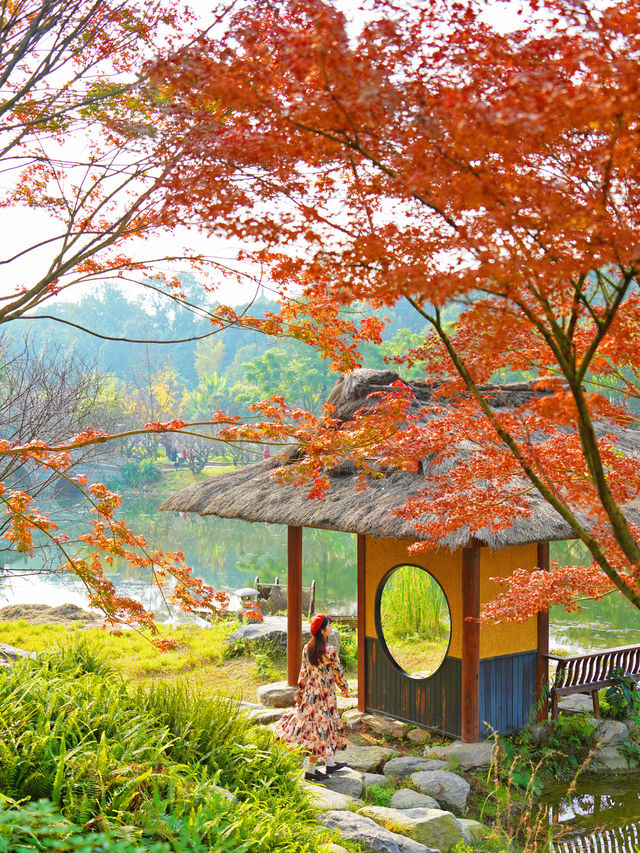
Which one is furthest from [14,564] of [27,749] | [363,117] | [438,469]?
[363,117]

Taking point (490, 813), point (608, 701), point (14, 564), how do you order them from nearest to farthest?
1. point (490, 813)
2. point (608, 701)
3. point (14, 564)

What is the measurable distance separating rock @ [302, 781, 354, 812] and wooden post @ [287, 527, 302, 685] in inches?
114

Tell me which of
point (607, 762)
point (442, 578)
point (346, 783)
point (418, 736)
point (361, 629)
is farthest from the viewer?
point (361, 629)

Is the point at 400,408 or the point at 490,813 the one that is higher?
the point at 400,408

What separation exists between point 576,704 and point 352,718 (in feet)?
6.88

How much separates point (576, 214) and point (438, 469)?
4.34 m

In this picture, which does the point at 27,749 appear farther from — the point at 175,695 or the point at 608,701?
the point at 608,701

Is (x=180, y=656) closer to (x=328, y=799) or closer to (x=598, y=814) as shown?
(x=328, y=799)

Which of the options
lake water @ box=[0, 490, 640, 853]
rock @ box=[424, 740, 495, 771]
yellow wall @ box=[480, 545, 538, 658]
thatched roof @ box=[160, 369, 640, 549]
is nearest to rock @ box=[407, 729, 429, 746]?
rock @ box=[424, 740, 495, 771]

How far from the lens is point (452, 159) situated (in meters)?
2.34

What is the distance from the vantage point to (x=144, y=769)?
3537 millimetres

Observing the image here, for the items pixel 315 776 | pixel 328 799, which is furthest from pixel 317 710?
pixel 328 799

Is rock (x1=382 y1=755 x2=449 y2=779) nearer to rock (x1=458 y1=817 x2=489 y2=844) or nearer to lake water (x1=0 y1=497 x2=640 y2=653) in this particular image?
rock (x1=458 y1=817 x2=489 y2=844)

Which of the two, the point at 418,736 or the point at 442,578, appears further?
the point at 442,578
